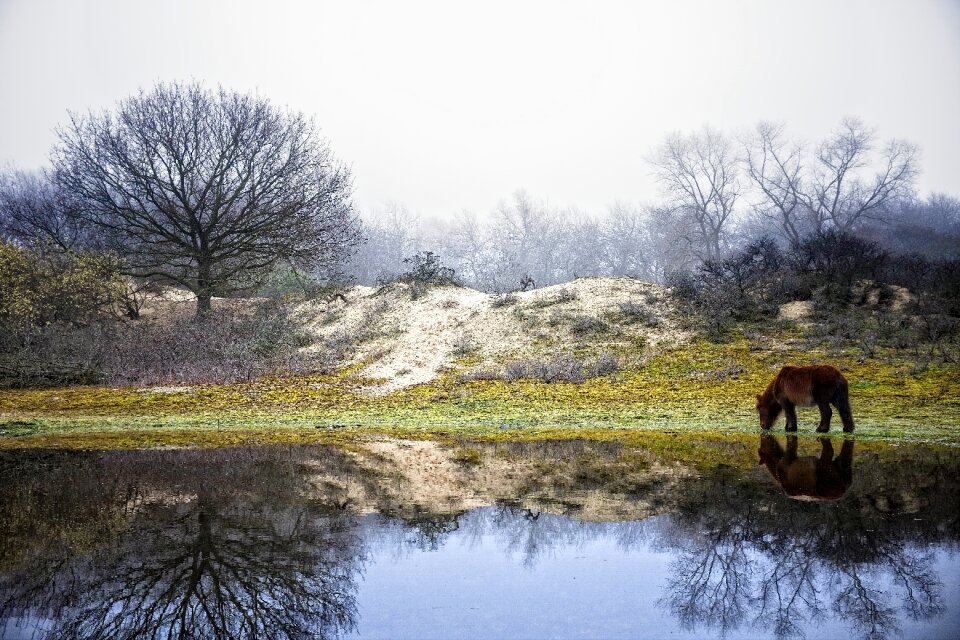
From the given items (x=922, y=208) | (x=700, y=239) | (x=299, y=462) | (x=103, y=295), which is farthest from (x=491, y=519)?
(x=922, y=208)

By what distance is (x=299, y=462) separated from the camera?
408 inches

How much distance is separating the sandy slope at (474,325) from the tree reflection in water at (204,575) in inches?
486

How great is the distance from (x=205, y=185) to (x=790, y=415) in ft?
89.2

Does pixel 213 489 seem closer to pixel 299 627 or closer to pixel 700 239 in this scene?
pixel 299 627

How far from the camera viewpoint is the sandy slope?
22.9 metres

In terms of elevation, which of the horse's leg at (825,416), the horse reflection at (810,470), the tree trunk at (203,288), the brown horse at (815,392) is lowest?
the horse reflection at (810,470)

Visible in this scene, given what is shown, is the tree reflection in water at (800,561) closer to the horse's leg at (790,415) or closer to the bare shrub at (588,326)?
the horse's leg at (790,415)

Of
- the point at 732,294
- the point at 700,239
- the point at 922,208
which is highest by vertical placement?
the point at 922,208

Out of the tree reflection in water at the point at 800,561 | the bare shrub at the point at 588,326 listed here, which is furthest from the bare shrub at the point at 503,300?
the tree reflection in water at the point at 800,561

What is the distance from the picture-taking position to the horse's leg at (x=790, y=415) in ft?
39.9

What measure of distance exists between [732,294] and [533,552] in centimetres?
2178

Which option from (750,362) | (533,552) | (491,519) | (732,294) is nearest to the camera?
(533,552)

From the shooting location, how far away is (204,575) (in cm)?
539

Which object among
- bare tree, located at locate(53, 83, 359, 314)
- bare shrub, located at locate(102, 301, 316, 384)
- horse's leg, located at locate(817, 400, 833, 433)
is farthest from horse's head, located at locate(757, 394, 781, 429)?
bare tree, located at locate(53, 83, 359, 314)
